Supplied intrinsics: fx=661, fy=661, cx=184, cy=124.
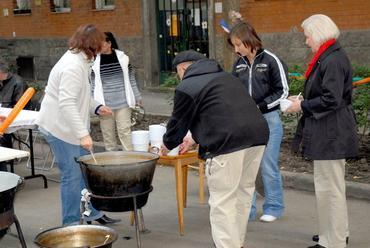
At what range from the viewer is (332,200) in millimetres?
4820

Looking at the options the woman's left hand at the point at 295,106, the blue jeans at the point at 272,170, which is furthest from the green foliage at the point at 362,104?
the woman's left hand at the point at 295,106

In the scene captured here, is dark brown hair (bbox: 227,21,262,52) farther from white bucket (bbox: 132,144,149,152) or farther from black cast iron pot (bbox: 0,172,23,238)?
black cast iron pot (bbox: 0,172,23,238)

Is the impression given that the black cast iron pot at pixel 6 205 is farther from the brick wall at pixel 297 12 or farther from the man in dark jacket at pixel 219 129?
the brick wall at pixel 297 12

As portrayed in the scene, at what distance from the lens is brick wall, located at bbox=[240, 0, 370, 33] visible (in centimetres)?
1200

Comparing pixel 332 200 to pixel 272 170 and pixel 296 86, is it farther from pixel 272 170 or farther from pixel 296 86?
pixel 296 86

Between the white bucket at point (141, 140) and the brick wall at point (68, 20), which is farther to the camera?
the brick wall at point (68, 20)

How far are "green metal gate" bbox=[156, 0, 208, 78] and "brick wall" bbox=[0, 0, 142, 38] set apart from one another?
601 mm

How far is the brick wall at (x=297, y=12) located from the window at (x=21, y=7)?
28.9 feet

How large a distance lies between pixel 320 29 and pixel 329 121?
2.18 ft

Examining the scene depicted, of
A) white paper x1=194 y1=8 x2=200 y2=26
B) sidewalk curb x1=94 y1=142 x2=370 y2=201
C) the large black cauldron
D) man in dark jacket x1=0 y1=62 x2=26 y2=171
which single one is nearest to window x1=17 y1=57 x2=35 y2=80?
white paper x1=194 y1=8 x2=200 y2=26

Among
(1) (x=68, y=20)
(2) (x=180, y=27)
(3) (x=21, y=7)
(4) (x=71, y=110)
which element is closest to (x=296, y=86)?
(4) (x=71, y=110)

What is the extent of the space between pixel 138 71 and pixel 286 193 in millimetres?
9771

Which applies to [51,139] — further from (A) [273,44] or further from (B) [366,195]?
(A) [273,44]

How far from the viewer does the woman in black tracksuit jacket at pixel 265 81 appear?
5.67 m
